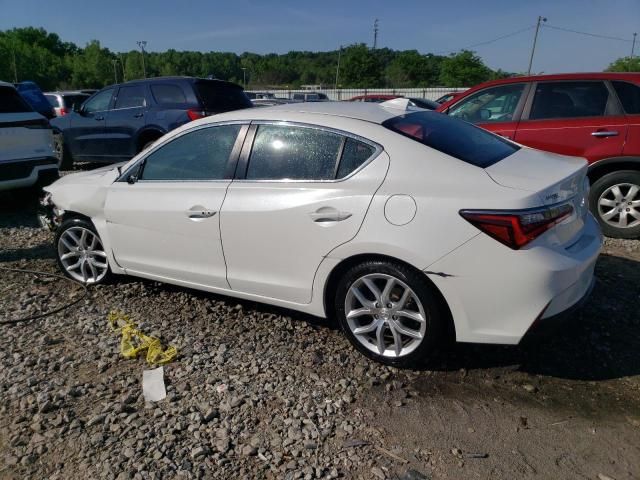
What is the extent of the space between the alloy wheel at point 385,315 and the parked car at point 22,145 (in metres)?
5.49

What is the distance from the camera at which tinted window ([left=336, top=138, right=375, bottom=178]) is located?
10.1 feet

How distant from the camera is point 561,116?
551 cm

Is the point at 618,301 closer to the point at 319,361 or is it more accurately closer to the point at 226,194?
the point at 319,361

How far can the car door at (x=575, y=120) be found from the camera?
5.20m

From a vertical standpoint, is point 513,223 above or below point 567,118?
below

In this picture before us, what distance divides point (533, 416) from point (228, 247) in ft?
7.04

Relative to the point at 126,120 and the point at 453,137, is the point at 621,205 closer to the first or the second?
the point at 453,137

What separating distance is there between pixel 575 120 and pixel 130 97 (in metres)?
7.10

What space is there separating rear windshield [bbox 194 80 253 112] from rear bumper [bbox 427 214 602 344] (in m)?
6.34

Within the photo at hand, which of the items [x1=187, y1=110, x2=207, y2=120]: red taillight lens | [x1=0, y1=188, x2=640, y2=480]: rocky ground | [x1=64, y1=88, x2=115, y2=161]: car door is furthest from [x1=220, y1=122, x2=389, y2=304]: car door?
[x1=64, y1=88, x2=115, y2=161]: car door

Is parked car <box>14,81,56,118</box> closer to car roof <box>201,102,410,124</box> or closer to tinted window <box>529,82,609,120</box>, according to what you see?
car roof <box>201,102,410,124</box>

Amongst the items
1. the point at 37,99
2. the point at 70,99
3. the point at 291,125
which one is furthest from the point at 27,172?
the point at 70,99

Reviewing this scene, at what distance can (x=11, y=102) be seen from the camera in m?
6.76

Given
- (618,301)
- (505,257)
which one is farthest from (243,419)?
(618,301)
